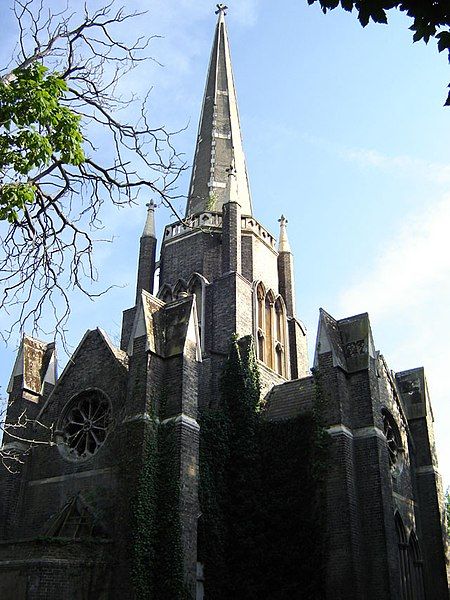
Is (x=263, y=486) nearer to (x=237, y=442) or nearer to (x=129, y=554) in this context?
(x=237, y=442)

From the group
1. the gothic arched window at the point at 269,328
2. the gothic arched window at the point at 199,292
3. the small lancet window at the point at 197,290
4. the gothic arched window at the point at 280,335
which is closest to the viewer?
the gothic arched window at the point at 199,292

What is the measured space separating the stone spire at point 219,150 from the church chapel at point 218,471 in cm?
608

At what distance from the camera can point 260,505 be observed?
19.3 meters

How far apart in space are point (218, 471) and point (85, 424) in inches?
166

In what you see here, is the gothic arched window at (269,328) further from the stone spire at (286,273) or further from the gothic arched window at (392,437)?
the gothic arched window at (392,437)

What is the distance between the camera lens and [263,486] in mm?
19719

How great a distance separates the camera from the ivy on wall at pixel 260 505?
59.4ft

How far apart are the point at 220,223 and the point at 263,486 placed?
12.4 metres

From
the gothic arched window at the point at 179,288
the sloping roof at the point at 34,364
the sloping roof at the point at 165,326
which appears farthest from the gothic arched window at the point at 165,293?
the sloping roof at the point at 165,326

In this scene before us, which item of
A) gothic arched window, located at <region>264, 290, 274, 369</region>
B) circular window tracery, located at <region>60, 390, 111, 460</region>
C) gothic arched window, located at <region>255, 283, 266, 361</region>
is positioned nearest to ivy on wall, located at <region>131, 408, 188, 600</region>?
circular window tracery, located at <region>60, 390, 111, 460</region>

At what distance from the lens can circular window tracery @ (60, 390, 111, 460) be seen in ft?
65.5

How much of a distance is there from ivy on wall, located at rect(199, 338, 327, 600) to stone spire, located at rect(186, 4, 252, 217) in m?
10.8

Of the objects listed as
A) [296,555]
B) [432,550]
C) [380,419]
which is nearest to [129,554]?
[296,555]

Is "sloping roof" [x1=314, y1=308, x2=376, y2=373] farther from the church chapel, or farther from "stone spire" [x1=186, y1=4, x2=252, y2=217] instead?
"stone spire" [x1=186, y1=4, x2=252, y2=217]
